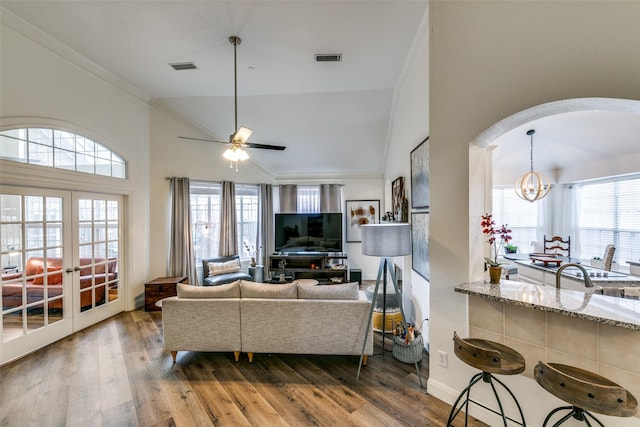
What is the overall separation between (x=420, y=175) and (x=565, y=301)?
1617mm

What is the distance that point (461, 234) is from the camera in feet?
6.52

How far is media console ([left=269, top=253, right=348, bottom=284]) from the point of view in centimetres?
542

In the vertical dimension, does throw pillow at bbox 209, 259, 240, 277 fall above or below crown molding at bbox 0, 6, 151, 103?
below

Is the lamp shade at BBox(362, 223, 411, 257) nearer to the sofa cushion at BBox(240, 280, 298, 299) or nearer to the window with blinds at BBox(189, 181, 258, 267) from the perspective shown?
the sofa cushion at BBox(240, 280, 298, 299)

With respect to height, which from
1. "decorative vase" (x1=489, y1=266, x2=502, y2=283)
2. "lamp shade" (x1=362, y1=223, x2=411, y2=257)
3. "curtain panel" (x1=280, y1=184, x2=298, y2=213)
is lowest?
"decorative vase" (x1=489, y1=266, x2=502, y2=283)

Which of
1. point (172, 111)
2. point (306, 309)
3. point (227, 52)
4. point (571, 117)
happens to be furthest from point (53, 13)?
point (571, 117)

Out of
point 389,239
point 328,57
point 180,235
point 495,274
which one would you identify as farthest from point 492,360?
point 180,235

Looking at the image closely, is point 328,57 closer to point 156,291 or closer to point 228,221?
point 228,221

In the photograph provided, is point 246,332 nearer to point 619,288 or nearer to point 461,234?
point 461,234

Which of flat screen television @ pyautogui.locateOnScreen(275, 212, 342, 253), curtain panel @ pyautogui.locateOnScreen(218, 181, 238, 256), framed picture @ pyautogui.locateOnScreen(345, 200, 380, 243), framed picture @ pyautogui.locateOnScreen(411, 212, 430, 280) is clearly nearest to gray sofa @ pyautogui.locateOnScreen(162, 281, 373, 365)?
framed picture @ pyautogui.locateOnScreen(411, 212, 430, 280)

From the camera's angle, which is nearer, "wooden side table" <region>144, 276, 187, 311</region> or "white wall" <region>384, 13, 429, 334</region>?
"white wall" <region>384, 13, 429, 334</region>

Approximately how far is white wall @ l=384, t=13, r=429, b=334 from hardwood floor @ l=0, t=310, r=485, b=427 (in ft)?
2.16

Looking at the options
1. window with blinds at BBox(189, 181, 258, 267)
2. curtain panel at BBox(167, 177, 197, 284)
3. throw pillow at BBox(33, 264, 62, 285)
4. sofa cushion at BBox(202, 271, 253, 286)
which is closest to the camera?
throw pillow at BBox(33, 264, 62, 285)

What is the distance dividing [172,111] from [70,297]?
137 inches
